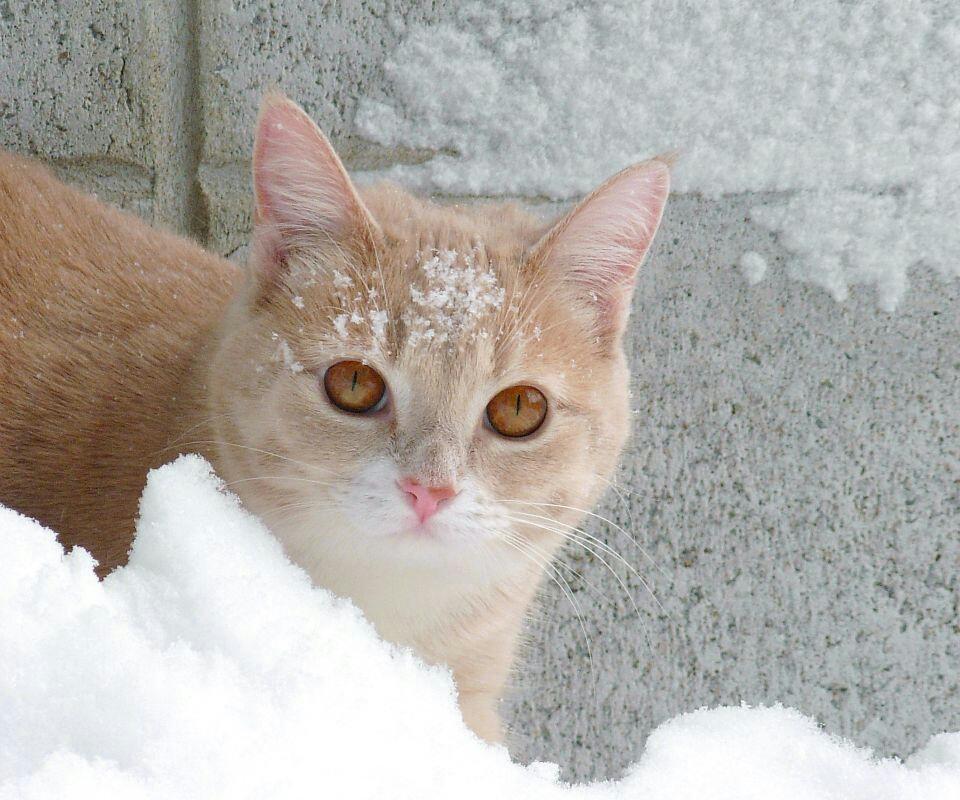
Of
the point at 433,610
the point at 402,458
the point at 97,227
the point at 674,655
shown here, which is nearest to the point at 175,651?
the point at 402,458

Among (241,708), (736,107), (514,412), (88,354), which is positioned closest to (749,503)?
(736,107)

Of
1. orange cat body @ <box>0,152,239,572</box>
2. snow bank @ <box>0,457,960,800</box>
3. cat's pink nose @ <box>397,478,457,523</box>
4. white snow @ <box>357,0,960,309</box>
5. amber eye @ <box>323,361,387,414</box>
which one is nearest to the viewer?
snow bank @ <box>0,457,960,800</box>

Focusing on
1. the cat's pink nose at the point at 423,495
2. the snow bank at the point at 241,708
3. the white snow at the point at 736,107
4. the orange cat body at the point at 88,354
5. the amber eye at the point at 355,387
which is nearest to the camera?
the snow bank at the point at 241,708

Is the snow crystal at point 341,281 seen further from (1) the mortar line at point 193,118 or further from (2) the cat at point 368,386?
(1) the mortar line at point 193,118

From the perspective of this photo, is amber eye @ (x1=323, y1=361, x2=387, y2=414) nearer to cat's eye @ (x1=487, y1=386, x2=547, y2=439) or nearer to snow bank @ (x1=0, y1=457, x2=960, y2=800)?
cat's eye @ (x1=487, y1=386, x2=547, y2=439)

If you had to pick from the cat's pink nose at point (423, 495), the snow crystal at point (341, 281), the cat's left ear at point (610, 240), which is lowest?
the cat's pink nose at point (423, 495)

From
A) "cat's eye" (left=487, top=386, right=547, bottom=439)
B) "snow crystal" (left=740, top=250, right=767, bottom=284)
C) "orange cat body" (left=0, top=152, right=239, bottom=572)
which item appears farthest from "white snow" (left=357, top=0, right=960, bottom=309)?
"cat's eye" (left=487, top=386, right=547, bottom=439)

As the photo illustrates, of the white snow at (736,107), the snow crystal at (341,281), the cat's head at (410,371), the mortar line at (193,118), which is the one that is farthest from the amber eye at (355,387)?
the mortar line at (193,118)
